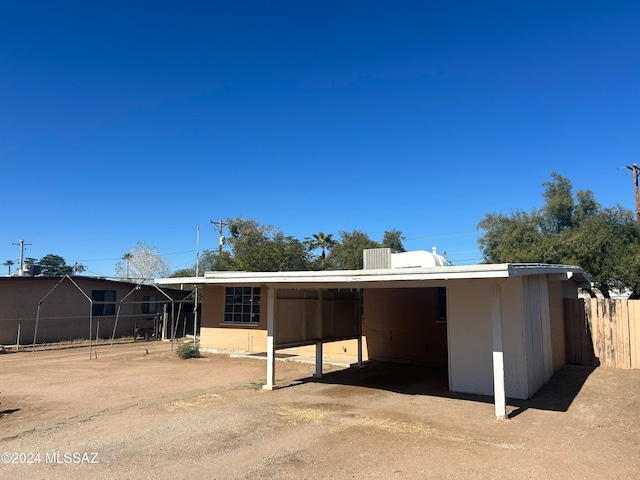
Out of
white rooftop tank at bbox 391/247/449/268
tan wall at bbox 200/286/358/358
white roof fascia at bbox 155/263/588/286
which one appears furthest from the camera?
white rooftop tank at bbox 391/247/449/268

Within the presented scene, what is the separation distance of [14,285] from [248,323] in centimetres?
1173

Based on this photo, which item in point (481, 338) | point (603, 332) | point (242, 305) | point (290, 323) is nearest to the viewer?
point (481, 338)

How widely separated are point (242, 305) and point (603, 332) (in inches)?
455

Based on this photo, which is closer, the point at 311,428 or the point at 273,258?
the point at 311,428

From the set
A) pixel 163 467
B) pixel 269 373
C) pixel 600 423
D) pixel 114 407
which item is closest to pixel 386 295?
pixel 269 373

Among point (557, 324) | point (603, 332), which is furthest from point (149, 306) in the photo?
point (603, 332)

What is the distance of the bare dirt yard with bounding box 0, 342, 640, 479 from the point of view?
192 inches

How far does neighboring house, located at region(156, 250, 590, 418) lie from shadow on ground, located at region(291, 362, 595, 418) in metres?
0.26

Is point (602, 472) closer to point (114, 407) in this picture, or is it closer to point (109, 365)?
point (114, 407)

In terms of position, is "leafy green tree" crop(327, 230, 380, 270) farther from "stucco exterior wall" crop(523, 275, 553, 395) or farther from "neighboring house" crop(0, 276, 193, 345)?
"stucco exterior wall" crop(523, 275, 553, 395)

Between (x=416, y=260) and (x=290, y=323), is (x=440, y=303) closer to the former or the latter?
(x=416, y=260)

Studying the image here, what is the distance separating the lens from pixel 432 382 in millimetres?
10070

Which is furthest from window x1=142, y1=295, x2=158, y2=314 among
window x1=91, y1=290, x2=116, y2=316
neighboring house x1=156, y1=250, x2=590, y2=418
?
neighboring house x1=156, y1=250, x2=590, y2=418

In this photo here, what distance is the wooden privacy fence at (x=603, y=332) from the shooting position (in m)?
11.6
